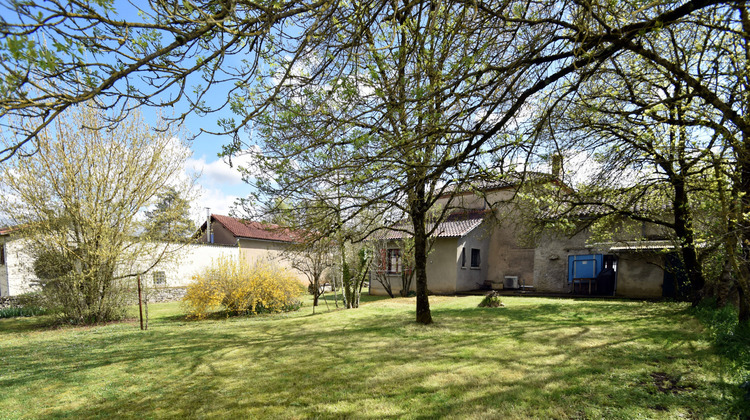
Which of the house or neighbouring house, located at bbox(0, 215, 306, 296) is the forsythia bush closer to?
neighbouring house, located at bbox(0, 215, 306, 296)

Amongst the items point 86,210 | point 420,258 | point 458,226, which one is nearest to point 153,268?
point 86,210

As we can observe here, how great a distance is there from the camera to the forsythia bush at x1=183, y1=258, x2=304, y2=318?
40.9 feet

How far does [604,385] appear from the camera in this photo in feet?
14.9

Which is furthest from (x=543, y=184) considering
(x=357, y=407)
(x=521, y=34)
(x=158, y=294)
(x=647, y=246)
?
(x=158, y=294)

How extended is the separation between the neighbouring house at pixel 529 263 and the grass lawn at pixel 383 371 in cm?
538

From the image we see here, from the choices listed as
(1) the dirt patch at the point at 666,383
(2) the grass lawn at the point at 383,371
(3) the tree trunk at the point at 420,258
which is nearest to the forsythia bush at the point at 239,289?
(2) the grass lawn at the point at 383,371

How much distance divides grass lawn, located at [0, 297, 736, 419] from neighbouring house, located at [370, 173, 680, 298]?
538cm

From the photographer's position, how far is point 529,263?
62.8ft

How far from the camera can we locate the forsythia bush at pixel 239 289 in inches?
490

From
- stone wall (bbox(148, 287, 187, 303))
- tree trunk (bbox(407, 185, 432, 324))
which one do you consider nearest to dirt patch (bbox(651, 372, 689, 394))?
tree trunk (bbox(407, 185, 432, 324))

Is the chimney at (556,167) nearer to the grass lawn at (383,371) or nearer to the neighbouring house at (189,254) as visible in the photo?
the grass lawn at (383,371)

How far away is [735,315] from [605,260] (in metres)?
10.0

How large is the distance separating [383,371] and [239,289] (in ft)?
29.5

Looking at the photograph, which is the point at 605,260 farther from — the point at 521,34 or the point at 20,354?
the point at 20,354
